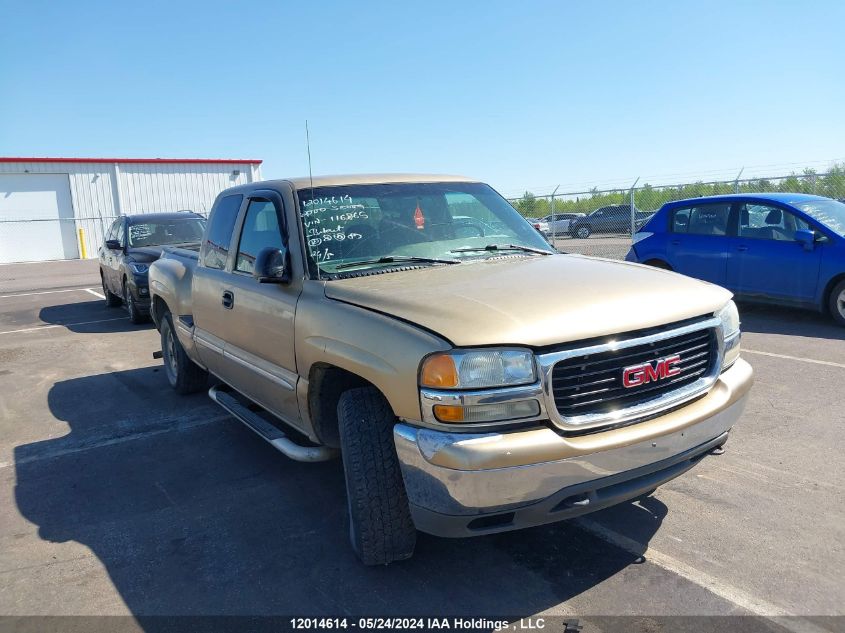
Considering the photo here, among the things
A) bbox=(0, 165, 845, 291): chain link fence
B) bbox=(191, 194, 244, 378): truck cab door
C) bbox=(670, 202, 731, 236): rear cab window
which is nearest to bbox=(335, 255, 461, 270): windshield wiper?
bbox=(191, 194, 244, 378): truck cab door

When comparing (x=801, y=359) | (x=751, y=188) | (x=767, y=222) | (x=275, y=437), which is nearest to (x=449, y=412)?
(x=275, y=437)

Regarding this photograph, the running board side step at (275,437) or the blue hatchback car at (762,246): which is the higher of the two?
the blue hatchback car at (762,246)

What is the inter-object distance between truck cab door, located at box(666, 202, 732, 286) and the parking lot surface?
3.98 metres

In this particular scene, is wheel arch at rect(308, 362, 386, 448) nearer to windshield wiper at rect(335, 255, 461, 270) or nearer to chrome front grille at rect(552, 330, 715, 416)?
windshield wiper at rect(335, 255, 461, 270)

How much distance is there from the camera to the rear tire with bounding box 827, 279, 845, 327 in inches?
323

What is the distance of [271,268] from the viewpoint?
3.73 m

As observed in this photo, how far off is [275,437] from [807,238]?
7.40 m

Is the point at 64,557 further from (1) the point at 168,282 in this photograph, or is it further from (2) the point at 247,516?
(1) the point at 168,282

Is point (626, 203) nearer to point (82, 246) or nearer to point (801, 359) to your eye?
point (801, 359)

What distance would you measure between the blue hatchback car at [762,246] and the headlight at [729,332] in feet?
19.1

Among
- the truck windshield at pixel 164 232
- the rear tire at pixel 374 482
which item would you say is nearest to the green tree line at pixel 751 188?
the truck windshield at pixel 164 232

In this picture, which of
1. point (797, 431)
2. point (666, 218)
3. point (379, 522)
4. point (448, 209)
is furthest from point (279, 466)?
point (666, 218)

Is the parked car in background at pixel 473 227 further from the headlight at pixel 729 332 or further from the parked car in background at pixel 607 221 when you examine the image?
the parked car in background at pixel 607 221

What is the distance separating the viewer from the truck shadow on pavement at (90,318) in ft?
35.1
